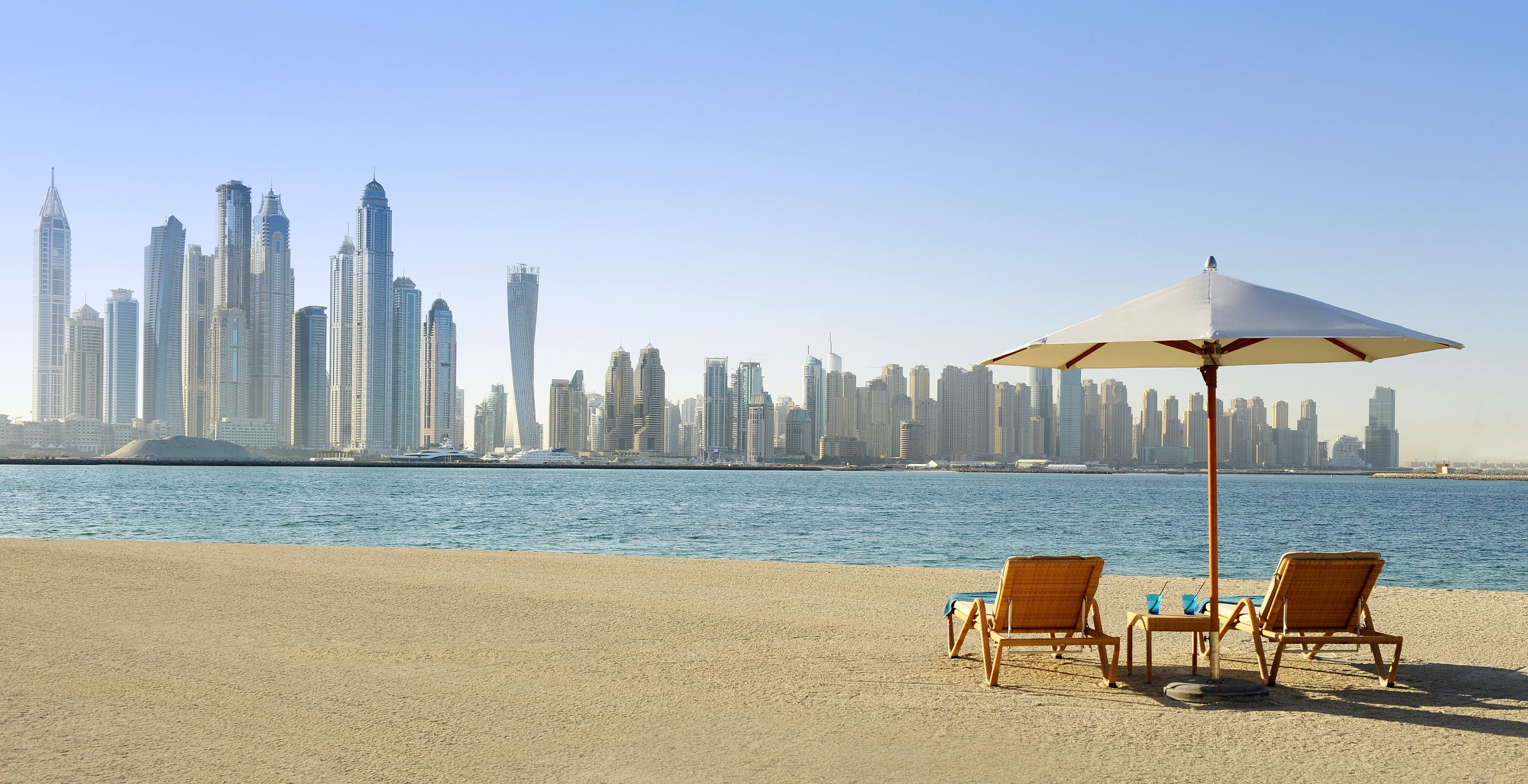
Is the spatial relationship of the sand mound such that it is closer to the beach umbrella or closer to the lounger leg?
the beach umbrella

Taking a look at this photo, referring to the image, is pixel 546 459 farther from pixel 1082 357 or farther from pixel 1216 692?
pixel 1216 692

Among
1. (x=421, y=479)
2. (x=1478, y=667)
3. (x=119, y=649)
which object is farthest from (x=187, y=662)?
(x=421, y=479)

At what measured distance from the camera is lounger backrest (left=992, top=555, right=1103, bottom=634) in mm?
6711

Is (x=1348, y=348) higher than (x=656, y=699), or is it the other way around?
(x=1348, y=348)

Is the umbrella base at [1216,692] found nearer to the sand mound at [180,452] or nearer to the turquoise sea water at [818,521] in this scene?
the turquoise sea water at [818,521]

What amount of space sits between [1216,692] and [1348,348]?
8.67 ft

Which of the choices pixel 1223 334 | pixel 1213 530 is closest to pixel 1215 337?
pixel 1223 334

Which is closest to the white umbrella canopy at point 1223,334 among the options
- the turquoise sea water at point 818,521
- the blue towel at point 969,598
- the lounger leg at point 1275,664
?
the blue towel at point 969,598

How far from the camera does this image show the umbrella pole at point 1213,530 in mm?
6551

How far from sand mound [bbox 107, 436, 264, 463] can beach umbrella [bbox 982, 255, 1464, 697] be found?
19158cm

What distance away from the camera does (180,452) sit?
176 meters

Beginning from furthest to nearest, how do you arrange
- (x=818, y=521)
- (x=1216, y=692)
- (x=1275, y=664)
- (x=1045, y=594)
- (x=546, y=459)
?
(x=546, y=459) → (x=818, y=521) → (x=1045, y=594) → (x=1275, y=664) → (x=1216, y=692)

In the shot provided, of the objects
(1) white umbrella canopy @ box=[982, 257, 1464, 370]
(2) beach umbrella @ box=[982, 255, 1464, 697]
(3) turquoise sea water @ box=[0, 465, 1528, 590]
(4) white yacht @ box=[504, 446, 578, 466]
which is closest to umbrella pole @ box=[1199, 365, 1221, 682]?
(2) beach umbrella @ box=[982, 255, 1464, 697]

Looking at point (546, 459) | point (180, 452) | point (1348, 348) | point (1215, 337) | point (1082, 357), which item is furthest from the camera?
point (546, 459)
